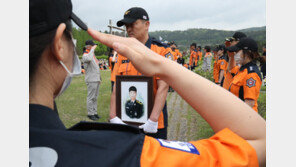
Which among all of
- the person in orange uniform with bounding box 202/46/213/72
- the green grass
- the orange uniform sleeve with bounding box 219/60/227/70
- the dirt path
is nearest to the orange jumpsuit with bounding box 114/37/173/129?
the dirt path

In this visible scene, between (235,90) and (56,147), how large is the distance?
10.9 ft

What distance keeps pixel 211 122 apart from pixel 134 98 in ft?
5.13

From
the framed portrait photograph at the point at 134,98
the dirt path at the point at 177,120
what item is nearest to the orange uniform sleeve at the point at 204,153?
the framed portrait photograph at the point at 134,98

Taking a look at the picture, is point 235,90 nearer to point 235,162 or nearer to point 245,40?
point 245,40

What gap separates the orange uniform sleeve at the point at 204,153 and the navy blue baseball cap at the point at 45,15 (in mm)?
583

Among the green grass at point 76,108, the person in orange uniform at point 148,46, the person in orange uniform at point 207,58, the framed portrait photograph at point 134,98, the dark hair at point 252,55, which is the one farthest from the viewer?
the person in orange uniform at point 207,58

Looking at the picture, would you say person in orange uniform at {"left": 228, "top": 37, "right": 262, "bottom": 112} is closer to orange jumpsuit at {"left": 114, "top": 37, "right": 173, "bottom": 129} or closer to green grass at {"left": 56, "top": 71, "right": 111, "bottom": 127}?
orange jumpsuit at {"left": 114, "top": 37, "right": 173, "bottom": 129}

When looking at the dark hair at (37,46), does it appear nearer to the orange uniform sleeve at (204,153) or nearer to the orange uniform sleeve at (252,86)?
the orange uniform sleeve at (204,153)

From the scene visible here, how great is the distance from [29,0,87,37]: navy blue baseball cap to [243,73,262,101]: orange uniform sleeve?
3.07 m

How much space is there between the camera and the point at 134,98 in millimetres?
2453

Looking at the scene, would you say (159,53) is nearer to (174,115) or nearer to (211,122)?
(211,122)

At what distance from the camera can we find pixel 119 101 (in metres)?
2.56

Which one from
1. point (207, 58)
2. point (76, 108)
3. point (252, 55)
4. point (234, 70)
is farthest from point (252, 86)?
point (207, 58)

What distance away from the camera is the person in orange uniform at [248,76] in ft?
10.6
